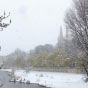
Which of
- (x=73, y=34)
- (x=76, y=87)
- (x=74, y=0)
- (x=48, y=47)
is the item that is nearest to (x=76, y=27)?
(x=73, y=34)

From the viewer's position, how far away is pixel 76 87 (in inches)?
1209

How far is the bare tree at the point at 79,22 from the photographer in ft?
84.0

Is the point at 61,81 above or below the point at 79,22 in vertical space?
below

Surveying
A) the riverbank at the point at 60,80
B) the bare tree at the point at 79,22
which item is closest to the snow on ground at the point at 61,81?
the riverbank at the point at 60,80

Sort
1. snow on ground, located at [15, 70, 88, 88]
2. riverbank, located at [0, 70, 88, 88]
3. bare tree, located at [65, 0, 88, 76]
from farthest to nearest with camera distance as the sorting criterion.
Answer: riverbank, located at [0, 70, 88, 88] → snow on ground, located at [15, 70, 88, 88] → bare tree, located at [65, 0, 88, 76]

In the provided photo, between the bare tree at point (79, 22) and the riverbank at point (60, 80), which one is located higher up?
the bare tree at point (79, 22)

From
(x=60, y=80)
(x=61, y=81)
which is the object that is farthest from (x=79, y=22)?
(x=60, y=80)

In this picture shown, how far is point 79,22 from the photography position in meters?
26.8

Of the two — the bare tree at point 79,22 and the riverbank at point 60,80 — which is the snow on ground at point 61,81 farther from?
the bare tree at point 79,22

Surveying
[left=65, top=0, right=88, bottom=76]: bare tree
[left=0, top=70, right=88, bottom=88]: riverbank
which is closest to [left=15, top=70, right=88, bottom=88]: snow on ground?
[left=0, top=70, right=88, bottom=88]: riverbank

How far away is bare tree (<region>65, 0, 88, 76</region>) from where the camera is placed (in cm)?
2561

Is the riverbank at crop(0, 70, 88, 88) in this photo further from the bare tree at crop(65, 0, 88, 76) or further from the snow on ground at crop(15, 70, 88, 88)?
the bare tree at crop(65, 0, 88, 76)

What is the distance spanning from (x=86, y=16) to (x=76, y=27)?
2.67m

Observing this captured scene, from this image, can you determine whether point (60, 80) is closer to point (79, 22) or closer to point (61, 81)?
point (61, 81)
